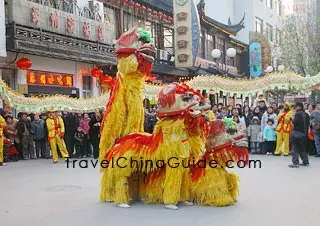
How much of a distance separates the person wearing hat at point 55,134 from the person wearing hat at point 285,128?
6053 millimetres

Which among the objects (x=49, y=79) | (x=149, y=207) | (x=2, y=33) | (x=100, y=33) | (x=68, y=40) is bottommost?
(x=149, y=207)

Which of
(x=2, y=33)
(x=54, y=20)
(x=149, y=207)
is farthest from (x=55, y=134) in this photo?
(x=149, y=207)

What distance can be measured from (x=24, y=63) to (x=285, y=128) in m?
8.45

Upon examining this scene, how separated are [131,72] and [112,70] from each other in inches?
557

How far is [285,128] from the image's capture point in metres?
12.9

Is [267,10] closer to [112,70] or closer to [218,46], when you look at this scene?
[218,46]

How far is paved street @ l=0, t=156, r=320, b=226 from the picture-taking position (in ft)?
18.4

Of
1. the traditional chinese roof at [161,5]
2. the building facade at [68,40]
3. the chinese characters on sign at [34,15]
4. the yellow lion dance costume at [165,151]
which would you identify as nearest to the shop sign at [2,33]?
the building facade at [68,40]

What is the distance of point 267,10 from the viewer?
43.9 meters

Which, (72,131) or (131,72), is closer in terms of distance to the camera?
(131,72)

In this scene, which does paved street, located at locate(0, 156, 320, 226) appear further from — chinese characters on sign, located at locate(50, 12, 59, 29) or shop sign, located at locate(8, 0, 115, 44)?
chinese characters on sign, located at locate(50, 12, 59, 29)

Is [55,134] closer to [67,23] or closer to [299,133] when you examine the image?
[67,23]

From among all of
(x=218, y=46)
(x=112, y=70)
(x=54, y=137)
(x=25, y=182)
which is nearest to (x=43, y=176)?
(x=25, y=182)

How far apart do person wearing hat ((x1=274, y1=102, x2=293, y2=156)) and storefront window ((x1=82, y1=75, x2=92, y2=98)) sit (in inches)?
354
